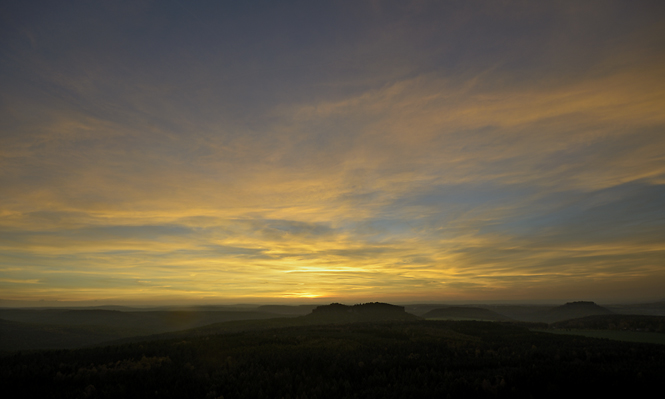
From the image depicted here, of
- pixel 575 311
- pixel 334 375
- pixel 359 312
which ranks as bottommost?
pixel 575 311

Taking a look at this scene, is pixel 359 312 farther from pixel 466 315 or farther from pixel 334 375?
pixel 334 375

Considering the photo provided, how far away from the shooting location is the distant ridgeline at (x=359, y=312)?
Result: 7475 centimetres

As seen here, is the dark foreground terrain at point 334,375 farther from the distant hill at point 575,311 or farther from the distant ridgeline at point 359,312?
the distant hill at point 575,311

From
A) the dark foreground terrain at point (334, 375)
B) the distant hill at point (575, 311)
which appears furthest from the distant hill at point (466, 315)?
the dark foreground terrain at point (334, 375)

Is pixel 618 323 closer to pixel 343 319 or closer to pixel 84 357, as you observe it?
pixel 343 319

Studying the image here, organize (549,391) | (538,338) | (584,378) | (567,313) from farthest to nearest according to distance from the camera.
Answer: (567,313) → (538,338) → (584,378) → (549,391)

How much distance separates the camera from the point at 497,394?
33.1 ft

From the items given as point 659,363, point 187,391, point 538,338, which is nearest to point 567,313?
point 538,338

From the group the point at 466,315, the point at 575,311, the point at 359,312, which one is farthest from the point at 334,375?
the point at 575,311

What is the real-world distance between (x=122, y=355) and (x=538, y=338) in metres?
33.0

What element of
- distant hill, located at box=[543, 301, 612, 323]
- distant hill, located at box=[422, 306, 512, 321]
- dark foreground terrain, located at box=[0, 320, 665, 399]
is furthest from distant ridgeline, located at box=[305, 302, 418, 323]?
dark foreground terrain, located at box=[0, 320, 665, 399]

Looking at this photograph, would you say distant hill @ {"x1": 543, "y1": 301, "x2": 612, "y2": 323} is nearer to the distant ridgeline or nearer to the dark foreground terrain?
the distant ridgeline

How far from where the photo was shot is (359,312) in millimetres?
78062

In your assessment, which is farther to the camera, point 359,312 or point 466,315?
point 466,315
